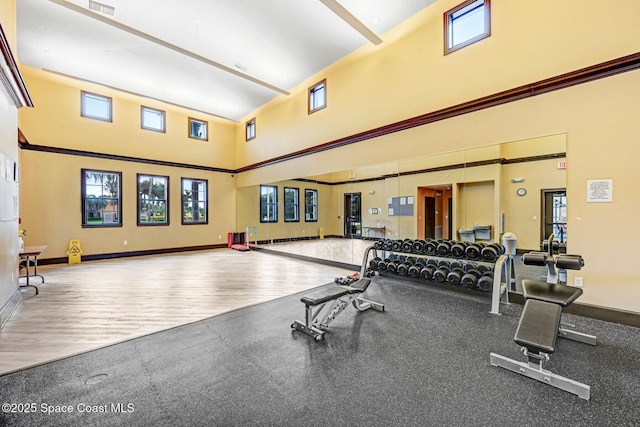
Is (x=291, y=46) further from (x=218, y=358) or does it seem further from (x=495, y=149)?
(x=218, y=358)

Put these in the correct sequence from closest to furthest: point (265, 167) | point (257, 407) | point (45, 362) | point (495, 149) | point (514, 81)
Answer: point (257, 407) < point (45, 362) < point (514, 81) < point (495, 149) < point (265, 167)

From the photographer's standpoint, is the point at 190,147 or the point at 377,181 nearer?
the point at 377,181

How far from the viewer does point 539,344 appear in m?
2.00

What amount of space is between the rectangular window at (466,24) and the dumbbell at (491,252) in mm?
3252

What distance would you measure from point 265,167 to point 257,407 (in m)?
8.09

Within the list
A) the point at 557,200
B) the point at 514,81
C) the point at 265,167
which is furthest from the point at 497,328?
the point at 265,167

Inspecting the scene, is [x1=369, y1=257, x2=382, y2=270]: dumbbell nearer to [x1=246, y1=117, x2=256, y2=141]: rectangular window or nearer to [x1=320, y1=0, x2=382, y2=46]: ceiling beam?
[x1=320, y1=0, x2=382, y2=46]: ceiling beam

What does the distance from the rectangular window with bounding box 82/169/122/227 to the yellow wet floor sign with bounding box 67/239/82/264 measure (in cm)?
53

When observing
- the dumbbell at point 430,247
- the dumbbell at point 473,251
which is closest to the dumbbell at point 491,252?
the dumbbell at point 473,251

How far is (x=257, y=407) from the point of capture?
74.7 inches

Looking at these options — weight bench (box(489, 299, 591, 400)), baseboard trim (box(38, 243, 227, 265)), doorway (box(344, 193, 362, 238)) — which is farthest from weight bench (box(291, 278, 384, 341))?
baseboard trim (box(38, 243, 227, 265))

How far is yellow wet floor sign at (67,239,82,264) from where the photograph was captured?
7.28 m

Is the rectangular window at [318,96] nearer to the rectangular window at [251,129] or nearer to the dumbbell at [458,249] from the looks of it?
the rectangular window at [251,129]

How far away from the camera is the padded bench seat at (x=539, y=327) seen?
6.56ft
